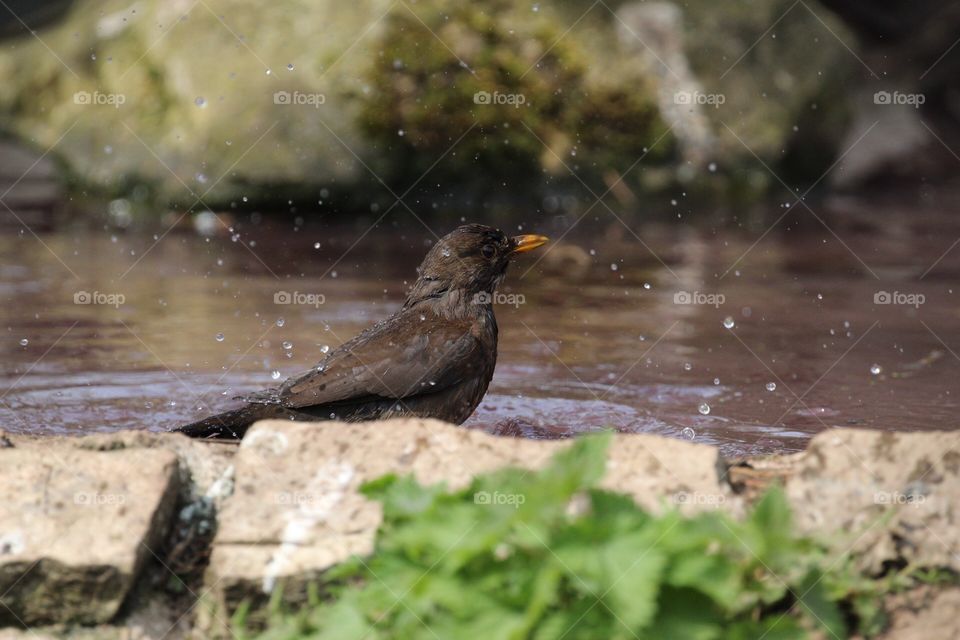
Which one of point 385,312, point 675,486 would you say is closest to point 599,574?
point 675,486

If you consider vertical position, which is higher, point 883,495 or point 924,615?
point 883,495

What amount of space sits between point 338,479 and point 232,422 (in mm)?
1666

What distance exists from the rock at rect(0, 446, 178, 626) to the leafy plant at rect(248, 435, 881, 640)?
565mm

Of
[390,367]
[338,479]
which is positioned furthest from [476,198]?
[338,479]

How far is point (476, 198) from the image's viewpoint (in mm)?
11047

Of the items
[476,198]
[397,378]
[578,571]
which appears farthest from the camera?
[476,198]

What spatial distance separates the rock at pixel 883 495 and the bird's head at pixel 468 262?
2.57 m

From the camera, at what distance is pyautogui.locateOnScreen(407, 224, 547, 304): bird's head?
5547mm

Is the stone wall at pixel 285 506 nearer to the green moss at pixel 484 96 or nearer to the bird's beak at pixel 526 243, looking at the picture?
the bird's beak at pixel 526 243

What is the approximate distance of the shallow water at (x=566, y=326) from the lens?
556 centimetres

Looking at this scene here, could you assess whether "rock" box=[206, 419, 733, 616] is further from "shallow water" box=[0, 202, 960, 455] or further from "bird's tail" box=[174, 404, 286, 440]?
"shallow water" box=[0, 202, 960, 455]

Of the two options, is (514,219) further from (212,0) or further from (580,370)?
(580,370)

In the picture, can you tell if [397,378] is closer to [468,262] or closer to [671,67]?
[468,262]

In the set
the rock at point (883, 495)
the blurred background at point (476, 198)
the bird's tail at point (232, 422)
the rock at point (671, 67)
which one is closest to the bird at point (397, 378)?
the bird's tail at point (232, 422)
